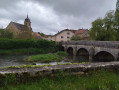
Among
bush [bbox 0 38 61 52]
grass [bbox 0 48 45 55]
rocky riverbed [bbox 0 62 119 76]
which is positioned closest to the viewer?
rocky riverbed [bbox 0 62 119 76]

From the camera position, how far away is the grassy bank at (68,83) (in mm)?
3247

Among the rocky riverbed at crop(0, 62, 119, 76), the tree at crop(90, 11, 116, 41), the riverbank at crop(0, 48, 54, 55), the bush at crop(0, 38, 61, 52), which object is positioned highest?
the tree at crop(90, 11, 116, 41)

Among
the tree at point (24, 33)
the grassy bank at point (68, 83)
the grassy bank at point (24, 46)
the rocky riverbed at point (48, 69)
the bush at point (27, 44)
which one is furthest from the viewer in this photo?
the tree at point (24, 33)

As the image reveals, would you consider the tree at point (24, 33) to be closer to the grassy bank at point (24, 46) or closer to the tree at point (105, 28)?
the grassy bank at point (24, 46)

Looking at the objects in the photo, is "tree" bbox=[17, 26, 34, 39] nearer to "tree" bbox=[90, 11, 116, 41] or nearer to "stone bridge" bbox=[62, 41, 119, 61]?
"stone bridge" bbox=[62, 41, 119, 61]

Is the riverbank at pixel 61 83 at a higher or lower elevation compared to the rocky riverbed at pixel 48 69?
lower

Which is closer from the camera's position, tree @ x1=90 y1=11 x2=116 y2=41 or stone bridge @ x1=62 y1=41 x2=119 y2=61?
stone bridge @ x1=62 y1=41 x2=119 y2=61

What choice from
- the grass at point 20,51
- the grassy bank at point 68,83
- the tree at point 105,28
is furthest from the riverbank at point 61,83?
the grass at point 20,51

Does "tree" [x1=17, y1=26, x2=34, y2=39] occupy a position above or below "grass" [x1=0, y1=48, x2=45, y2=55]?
above

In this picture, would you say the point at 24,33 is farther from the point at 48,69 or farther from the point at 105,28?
the point at 48,69

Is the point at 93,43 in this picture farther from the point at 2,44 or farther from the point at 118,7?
the point at 2,44

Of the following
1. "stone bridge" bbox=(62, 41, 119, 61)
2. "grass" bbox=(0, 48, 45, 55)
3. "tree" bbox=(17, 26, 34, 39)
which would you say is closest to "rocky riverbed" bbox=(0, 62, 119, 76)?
"stone bridge" bbox=(62, 41, 119, 61)

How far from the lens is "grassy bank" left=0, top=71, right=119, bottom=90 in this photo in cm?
325

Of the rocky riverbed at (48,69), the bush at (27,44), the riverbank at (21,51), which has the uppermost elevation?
the bush at (27,44)
